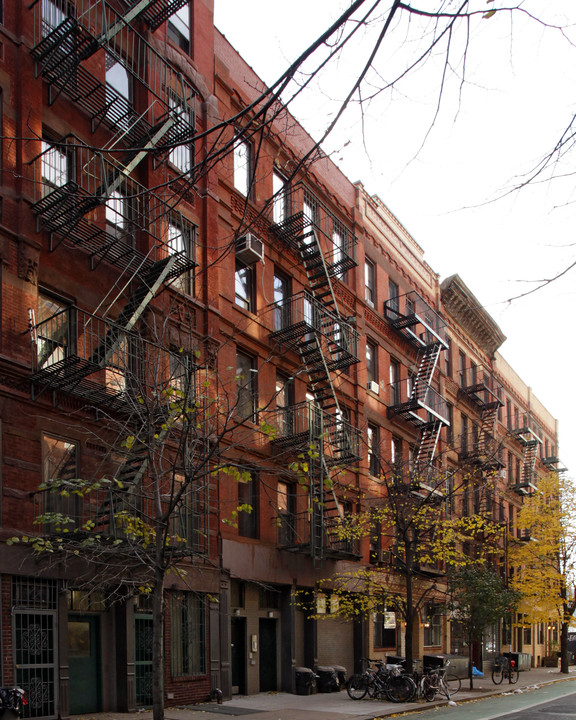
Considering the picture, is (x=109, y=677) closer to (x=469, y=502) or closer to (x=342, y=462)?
(x=342, y=462)

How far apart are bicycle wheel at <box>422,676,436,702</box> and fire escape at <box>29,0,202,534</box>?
1058cm

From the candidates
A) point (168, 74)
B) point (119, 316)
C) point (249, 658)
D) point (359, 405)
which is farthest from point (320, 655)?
point (168, 74)

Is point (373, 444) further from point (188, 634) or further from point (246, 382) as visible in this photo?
point (188, 634)

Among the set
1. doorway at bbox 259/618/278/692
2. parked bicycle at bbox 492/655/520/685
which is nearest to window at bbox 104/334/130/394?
doorway at bbox 259/618/278/692

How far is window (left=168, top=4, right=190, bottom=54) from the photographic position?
21859 millimetres

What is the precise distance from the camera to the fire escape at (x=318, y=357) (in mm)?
24062

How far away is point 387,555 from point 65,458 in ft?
56.8

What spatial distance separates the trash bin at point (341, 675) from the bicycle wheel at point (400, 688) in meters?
3.05

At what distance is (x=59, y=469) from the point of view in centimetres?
1647

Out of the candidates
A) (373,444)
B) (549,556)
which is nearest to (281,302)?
(373,444)

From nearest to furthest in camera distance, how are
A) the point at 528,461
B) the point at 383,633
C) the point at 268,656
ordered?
the point at 268,656, the point at 383,633, the point at 528,461

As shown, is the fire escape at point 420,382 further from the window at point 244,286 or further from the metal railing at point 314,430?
the window at point 244,286

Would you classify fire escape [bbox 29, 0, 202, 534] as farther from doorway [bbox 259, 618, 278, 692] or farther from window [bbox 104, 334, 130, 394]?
doorway [bbox 259, 618, 278, 692]

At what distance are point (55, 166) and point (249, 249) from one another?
21.7 feet
